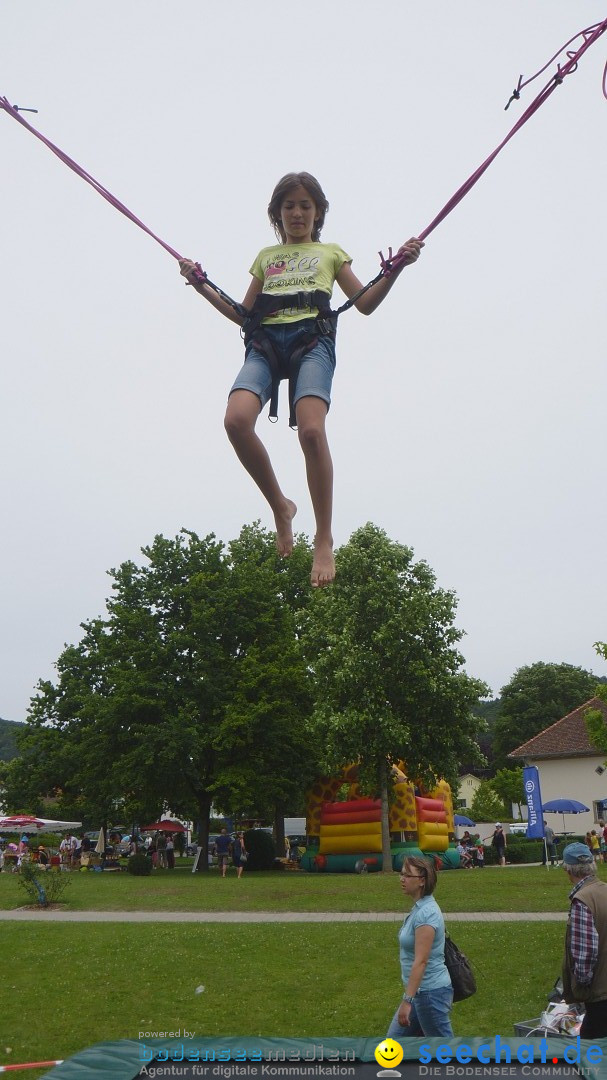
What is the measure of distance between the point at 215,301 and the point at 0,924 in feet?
48.0

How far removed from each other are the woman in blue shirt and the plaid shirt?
0.78 metres

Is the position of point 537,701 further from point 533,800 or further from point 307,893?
point 307,893

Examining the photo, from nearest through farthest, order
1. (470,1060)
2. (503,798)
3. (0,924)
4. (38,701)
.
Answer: (470,1060), (0,924), (38,701), (503,798)

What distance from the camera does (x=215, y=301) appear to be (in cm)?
538

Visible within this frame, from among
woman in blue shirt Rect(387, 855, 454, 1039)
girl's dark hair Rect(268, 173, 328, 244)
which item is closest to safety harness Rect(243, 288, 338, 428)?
girl's dark hair Rect(268, 173, 328, 244)

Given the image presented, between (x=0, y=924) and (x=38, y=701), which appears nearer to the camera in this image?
(x=0, y=924)

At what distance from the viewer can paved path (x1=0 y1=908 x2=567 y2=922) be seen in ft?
54.3

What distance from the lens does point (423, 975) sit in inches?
213

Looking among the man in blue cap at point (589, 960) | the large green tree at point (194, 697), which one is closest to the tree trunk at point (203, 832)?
the large green tree at point (194, 697)

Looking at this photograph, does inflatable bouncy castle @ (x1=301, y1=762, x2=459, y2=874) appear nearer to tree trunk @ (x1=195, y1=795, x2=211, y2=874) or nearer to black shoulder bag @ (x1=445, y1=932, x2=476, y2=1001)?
tree trunk @ (x1=195, y1=795, x2=211, y2=874)

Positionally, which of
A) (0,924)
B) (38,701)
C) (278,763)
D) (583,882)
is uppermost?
(38,701)

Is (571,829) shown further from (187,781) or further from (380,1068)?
(380,1068)

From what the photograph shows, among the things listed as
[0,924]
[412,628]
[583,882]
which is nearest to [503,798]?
[412,628]

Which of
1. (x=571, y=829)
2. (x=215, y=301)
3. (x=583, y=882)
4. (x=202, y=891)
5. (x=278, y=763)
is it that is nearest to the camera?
(x=215, y=301)
